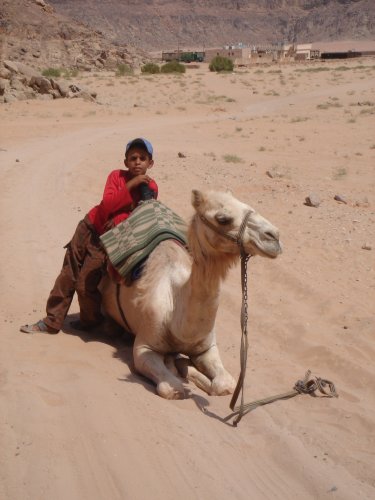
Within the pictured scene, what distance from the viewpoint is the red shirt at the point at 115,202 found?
5.28m

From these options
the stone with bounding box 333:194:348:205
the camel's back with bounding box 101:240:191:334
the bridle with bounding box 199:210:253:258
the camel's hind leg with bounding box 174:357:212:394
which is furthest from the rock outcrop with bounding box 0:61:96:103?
the bridle with bounding box 199:210:253:258

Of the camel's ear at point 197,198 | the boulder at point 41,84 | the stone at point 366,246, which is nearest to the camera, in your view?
the camel's ear at point 197,198

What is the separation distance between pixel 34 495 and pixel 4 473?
0.26 meters

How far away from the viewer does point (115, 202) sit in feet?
17.4

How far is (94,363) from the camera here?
4.83 metres

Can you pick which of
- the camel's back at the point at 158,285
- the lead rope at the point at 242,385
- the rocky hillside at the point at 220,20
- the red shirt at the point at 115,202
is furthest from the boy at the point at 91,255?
the rocky hillside at the point at 220,20

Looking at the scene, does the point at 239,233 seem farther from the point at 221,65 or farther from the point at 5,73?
the point at 221,65

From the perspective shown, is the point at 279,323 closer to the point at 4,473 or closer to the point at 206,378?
the point at 206,378

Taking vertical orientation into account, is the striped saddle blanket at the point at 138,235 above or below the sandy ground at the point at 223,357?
above

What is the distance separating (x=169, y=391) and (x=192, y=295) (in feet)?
2.32

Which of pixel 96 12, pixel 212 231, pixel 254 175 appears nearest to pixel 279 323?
pixel 212 231

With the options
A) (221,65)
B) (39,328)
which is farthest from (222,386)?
(221,65)

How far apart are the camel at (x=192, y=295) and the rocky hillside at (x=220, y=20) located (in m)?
142

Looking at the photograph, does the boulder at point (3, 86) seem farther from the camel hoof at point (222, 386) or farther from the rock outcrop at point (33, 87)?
the camel hoof at point (222, 386)
